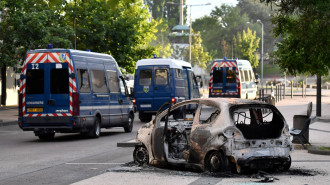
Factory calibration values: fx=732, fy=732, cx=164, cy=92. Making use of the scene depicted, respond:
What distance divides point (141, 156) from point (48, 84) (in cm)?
778

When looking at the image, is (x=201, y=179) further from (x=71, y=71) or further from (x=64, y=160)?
(x=71, y=71)

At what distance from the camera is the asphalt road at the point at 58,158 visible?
12.9m

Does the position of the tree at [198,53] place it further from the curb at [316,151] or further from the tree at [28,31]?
the curb at [316,151]

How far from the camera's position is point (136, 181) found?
11875 mm

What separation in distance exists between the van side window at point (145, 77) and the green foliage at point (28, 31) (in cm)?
1017

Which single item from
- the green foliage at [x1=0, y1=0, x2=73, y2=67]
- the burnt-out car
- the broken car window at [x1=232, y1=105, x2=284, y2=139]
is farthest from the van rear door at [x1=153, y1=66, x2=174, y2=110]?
the broken car window at [x1=232, y1=105, x2=284, y2=139]

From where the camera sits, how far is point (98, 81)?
22672 mm

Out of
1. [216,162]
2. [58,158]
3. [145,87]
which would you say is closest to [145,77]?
[145,87]

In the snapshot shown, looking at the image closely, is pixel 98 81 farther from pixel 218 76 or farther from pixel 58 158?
pixel 218 76


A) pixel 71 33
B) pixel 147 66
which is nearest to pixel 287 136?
pixel 147 66

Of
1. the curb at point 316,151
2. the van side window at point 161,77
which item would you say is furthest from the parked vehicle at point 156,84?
the curb at point 316,151

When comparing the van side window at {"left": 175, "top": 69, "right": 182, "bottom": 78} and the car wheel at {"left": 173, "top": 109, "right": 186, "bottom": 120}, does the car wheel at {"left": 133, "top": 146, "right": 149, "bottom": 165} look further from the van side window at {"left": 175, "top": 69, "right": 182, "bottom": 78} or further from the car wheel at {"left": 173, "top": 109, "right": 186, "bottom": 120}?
the van side window at {"left": 175, "top": 69, "right": 182, "bottom": 78}

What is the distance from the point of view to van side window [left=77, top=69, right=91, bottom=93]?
70.1ft

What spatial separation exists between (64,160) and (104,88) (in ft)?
24.7
